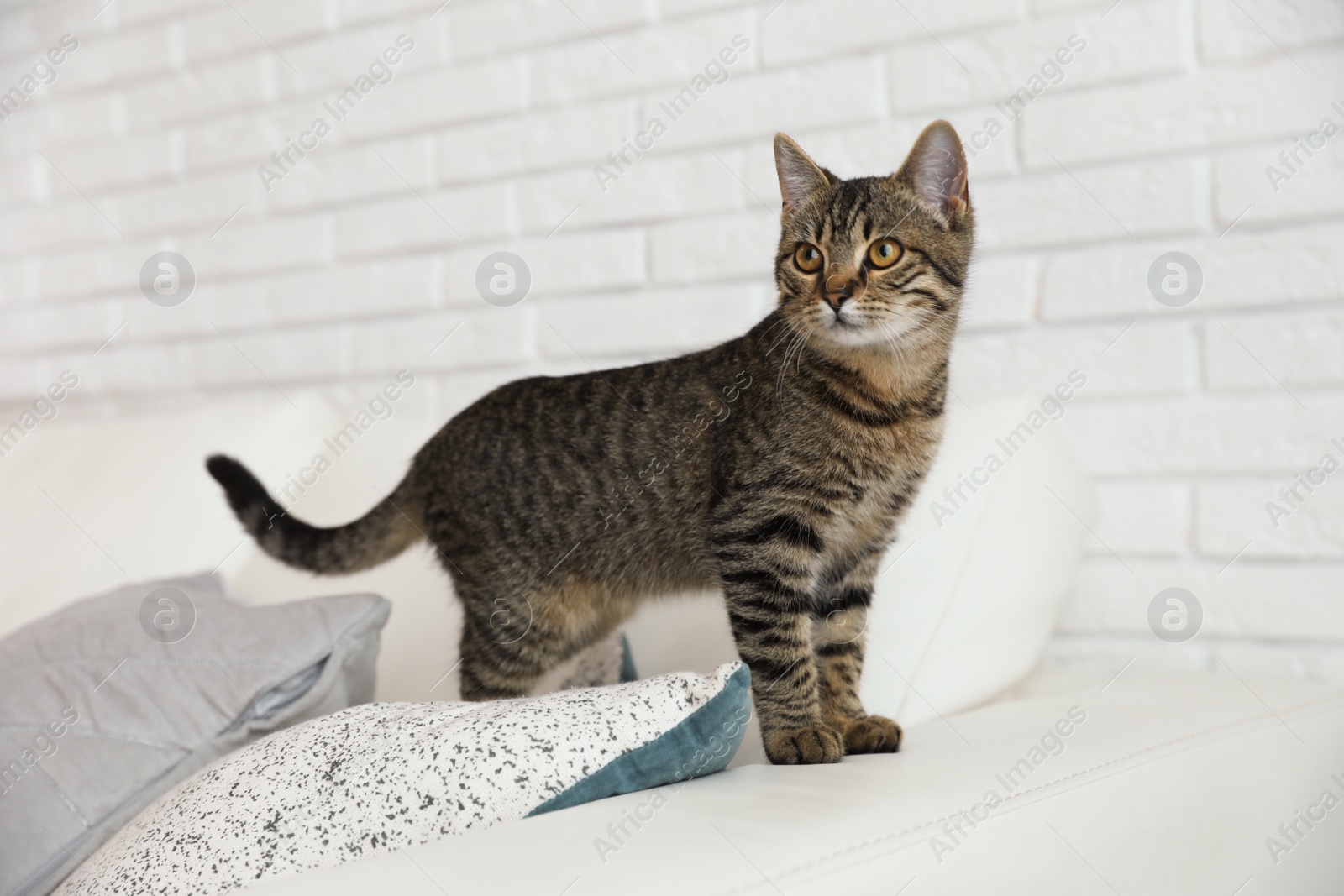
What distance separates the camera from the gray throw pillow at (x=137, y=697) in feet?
3.45

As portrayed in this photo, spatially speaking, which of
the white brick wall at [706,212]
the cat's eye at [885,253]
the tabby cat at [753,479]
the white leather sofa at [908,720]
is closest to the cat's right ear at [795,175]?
the tabby cat at [753,479]

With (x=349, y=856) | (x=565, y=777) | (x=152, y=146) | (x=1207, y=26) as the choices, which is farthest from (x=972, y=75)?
(x=152, y=146)

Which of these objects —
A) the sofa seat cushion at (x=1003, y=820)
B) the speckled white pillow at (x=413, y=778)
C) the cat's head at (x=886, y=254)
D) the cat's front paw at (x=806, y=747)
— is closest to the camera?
the sofa seat cushion at (x=1003, y=820)

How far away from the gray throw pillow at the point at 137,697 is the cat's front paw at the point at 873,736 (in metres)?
0.53

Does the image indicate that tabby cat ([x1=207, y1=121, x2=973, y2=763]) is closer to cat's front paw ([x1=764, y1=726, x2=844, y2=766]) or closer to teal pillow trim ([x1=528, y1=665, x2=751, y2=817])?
cat's front paw ([x1=764, y1=726, x2=844, y2=766])

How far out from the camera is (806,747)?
1.04 m

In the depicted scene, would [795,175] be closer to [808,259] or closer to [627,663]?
[808,259]

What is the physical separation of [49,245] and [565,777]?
2185mm

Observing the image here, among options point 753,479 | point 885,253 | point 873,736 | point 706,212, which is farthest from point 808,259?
point 706,212

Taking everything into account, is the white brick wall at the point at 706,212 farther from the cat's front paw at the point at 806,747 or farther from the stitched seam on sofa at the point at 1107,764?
the cat's front paw at the point at 806,747

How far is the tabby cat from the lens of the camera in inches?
44.9

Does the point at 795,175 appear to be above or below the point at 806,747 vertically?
above

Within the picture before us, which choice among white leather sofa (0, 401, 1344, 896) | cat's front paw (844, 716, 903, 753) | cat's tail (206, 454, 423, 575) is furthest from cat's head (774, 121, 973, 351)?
cat's tail (206, 454, 423, 575)

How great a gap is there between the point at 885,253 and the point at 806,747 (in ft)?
1.67
